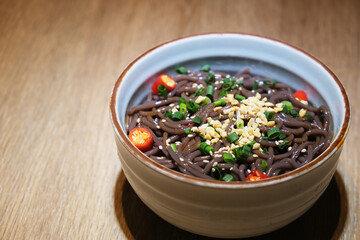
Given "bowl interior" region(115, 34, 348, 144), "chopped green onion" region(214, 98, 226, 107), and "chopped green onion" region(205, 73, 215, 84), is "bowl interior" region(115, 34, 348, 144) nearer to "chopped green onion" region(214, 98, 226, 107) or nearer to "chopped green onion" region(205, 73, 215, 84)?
"chopped green onion" region(205, 73, 215, 84)

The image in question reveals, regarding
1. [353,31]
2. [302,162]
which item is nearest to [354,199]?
[302,162]

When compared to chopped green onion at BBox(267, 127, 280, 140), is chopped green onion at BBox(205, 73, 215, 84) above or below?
above

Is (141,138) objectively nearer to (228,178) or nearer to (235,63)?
(228,178)

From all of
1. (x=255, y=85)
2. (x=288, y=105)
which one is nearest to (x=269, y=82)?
(x=255, y=85)

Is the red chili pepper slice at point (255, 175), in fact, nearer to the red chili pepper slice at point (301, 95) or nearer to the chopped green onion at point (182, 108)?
the chopped green onion at point (182, 108)

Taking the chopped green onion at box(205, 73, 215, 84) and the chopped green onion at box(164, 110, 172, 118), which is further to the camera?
the chopped green onion at box(205, 73, 215, 84)

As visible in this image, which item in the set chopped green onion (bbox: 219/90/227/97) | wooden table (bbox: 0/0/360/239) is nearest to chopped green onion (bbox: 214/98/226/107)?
chopped green onion (bbox: 219/90/227/97)

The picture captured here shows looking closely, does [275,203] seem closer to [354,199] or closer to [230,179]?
[230,179]
